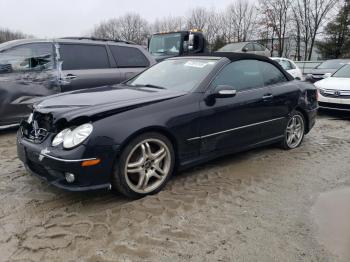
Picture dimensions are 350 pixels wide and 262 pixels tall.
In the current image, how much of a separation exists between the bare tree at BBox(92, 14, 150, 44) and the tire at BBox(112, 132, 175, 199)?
58.1 meters

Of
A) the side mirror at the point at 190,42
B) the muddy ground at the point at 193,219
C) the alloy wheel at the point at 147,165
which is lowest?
the muddy ground at the point at 193,219

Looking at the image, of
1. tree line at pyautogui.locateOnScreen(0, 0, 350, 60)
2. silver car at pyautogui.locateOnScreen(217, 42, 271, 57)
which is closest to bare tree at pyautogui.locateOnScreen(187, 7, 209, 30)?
tree line at pyautogui.locateOnScreen(0, 0, 350, 60)

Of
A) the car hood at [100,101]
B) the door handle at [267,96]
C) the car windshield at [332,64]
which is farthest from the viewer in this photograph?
the car windshield at [332,64]

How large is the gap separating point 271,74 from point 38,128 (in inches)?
131

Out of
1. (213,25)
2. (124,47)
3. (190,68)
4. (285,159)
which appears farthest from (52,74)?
(213,25)

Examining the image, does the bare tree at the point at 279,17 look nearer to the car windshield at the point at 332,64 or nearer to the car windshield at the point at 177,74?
the car windshield at the point at 332,64

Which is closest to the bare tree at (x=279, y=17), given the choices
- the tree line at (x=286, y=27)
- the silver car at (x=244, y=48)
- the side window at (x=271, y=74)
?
the tree line at (x=286, y=27)

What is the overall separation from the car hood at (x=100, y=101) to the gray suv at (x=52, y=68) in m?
2.26

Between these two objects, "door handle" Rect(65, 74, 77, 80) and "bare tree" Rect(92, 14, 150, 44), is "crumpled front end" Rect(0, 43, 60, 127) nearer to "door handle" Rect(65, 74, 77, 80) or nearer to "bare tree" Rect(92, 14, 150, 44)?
"door handle" Rect(65, 74, 77, 80)

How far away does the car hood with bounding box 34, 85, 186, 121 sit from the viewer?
345 cm

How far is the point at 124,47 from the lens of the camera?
750 cm

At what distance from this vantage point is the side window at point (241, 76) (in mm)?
4477

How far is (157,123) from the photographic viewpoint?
3670 millimetres

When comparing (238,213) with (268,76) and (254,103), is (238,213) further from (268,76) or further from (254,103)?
(268,76)
